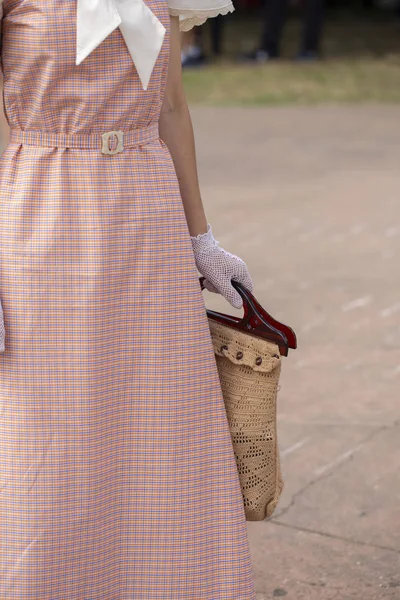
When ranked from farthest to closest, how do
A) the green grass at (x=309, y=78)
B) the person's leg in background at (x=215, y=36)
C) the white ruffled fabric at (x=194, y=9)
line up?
the person's leg in background at (x=215, y=36), the green grass at (x=309, y=78), the white ruffled fabric at (x=194, y=9)

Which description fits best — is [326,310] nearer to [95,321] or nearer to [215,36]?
[95,321]

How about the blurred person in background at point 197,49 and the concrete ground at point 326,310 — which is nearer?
the concrete ground at point 326,310

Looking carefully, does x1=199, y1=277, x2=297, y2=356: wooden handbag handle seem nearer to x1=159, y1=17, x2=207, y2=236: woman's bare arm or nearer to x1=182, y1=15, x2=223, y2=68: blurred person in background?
x1=159, y1=17, x2=207, y2=236: woman's bare arm

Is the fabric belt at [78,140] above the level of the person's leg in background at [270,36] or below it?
above

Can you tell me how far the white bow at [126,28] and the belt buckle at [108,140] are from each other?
0.10 m

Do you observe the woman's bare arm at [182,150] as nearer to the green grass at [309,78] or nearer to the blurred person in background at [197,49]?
the green grass at [309,78]

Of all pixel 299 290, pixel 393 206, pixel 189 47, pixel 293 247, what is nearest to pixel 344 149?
pixel 393 206

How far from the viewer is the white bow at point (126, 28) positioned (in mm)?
2084

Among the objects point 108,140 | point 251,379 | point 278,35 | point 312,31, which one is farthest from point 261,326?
point 312,31

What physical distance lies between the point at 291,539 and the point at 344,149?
19.5 feet

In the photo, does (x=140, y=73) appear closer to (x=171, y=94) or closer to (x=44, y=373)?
(x=171, y=94)

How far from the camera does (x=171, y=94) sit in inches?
92.0

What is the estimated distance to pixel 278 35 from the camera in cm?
1380

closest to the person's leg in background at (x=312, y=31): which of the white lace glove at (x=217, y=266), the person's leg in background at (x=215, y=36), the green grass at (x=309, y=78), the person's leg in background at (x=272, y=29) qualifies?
the green grass at (x=309, y=78)
